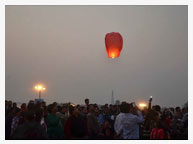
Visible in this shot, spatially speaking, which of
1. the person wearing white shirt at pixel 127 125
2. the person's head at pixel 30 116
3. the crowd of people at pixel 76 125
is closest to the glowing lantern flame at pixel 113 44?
the crowd of people at pixel 76 125

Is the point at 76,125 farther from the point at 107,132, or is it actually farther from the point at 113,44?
the point at 113,44

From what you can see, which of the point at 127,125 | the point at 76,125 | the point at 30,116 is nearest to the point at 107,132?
the point at 76,125

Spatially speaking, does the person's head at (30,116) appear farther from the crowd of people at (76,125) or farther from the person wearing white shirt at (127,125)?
the person wearing white shirt at (127,125)

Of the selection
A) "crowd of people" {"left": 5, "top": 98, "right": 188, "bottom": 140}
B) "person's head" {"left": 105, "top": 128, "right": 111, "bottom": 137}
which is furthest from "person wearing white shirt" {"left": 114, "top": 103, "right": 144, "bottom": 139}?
"person's head" {"left": 105, "top": 128, "right": 111, "bottom": 137}

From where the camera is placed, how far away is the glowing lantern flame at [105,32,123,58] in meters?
10.2

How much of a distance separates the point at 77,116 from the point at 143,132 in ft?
14.6

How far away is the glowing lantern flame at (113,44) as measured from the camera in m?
10.2

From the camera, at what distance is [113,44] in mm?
10219

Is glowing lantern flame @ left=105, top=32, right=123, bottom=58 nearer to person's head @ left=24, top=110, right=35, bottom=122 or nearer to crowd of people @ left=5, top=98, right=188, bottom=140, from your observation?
crowd of people @ left=5, top=98, right=188, bottom=140

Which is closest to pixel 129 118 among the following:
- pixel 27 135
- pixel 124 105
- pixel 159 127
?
pixel 124 105

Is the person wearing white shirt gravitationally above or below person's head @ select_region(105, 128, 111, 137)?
above

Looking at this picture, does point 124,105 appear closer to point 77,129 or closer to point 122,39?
point 77,129

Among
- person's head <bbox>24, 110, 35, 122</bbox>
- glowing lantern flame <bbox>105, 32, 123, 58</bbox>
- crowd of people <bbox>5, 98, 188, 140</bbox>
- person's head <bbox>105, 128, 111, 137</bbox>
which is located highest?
glowing lantern flame <bbox>105, 32, 123, 58</bbox>

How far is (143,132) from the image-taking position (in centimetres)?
1058
